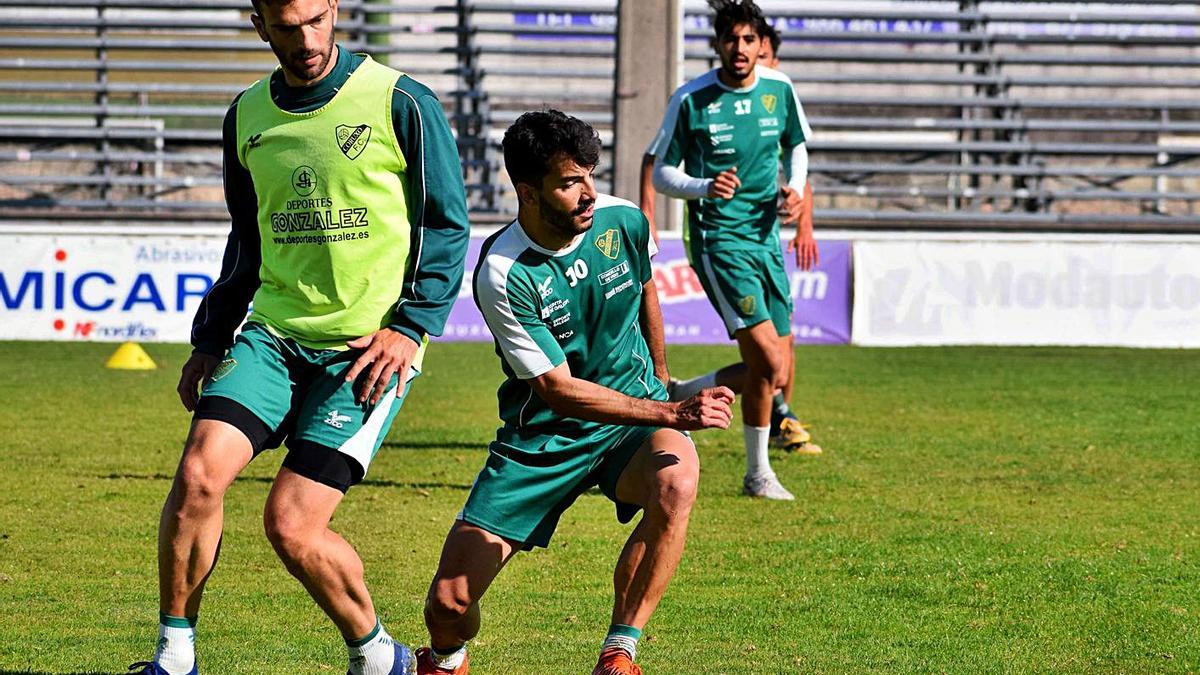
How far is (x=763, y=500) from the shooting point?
8039 mm

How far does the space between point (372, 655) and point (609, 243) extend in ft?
4.48

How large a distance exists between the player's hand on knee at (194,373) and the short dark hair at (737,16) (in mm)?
4165

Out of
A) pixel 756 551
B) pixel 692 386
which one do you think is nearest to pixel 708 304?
pixel 692 386

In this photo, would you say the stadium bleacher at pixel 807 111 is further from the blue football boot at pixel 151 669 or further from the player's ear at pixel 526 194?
the blue football boot at pixel 151 669

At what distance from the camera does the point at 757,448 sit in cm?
811

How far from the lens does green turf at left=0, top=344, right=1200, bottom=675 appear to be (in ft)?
17.1

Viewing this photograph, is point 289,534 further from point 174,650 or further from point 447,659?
point 447,659

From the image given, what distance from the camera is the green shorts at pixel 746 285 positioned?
827 cm

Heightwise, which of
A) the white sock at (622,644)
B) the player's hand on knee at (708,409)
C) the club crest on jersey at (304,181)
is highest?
the club crest on jersey at (304,181)

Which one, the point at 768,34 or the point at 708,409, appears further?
the point at 768,34

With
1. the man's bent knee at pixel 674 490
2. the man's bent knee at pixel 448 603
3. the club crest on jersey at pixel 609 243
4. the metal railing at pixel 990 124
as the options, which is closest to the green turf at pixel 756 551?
the man's bent knee at pixel 448 603

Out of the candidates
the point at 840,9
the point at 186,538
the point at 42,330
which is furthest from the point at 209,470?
the point at 840,9

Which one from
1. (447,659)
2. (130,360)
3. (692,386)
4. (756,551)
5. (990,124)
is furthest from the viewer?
(990,124)

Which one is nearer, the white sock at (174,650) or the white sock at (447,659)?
the white sock at (174,650)
